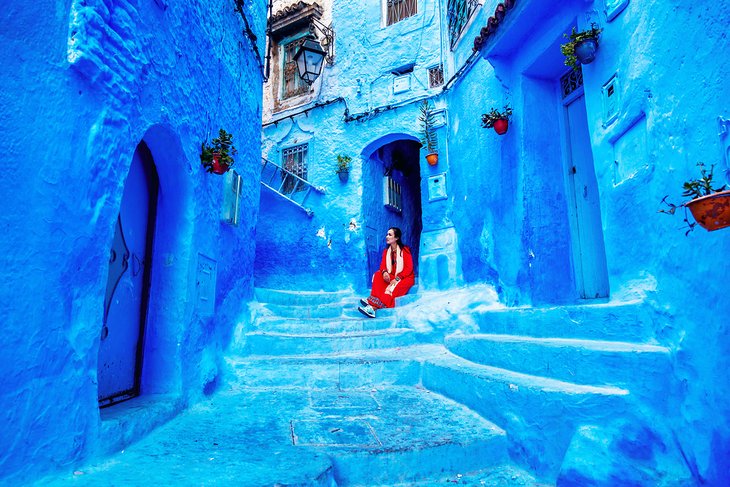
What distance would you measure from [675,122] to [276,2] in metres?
11.2

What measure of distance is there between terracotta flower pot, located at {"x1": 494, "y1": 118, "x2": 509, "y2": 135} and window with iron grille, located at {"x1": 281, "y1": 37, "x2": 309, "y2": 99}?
261 inches

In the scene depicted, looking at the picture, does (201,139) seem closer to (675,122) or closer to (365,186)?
(675,122)

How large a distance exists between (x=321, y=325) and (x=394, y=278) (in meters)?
2.00

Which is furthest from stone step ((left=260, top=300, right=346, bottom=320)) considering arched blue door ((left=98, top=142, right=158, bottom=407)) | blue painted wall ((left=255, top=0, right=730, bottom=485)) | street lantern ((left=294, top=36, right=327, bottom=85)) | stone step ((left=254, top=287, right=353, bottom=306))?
street lantern ((left=294, top=36, right=327, bottom=85))

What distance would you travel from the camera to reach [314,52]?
9352mm

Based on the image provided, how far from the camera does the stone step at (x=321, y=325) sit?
17.2 feet

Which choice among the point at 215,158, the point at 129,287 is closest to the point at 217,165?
the point at 215,158

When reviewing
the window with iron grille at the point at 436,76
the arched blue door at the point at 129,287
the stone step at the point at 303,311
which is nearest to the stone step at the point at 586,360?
the arched blue door at the point at 129,287

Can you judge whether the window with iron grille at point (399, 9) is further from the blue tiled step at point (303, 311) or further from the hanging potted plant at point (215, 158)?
the hanging potted plant at point (215, 158)

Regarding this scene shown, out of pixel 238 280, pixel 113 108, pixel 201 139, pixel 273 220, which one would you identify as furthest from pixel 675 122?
pixel 273 220

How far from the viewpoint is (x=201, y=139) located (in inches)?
145

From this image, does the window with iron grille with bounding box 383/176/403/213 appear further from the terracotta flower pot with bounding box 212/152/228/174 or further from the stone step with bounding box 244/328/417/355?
the terracotta flower pot with bounding box 212/152/228/174

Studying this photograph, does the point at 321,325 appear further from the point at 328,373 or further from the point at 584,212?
the point at 584,212

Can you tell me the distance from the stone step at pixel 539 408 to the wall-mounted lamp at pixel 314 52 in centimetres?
813
